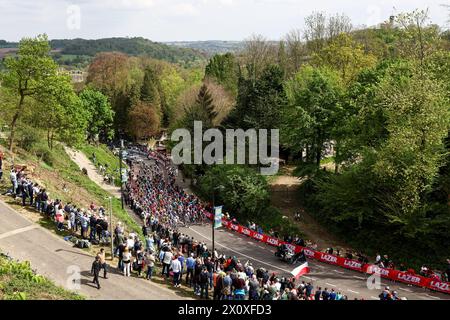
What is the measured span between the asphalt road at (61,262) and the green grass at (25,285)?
0.93m

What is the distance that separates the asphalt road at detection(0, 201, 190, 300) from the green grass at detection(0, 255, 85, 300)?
932mm

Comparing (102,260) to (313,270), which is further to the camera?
(313,270)

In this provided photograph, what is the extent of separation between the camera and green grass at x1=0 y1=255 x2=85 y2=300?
15327mm

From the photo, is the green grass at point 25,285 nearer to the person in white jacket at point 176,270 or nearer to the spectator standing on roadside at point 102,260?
the spectator standing on roadside at point 102,260

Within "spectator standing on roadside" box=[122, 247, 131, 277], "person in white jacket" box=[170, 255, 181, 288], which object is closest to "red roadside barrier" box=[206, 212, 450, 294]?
"person in white jacket" box=[170, 255, 181, 288]

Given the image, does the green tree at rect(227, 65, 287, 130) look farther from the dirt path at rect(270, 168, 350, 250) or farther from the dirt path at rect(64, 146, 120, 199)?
the dirt path at rect(64, 146, 120, 199)

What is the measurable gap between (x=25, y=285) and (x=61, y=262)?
12.6 ft

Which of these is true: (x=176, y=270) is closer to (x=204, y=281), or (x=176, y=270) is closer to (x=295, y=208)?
(x=204, y=281)

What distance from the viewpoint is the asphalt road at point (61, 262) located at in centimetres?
1811

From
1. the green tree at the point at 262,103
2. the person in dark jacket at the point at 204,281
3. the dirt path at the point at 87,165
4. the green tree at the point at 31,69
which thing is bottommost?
the dirt path at the point at 87,165

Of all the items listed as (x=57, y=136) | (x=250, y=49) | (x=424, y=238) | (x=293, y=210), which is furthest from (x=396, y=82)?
(x=250, y=49)

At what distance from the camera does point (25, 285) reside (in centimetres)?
1620

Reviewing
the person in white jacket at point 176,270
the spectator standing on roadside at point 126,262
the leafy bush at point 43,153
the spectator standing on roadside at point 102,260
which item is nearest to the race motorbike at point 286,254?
the person in white jacket at point 176,270

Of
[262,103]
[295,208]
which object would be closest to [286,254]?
[295,208]
